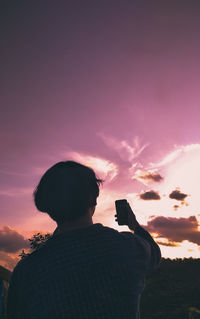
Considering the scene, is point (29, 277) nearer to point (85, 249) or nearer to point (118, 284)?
point (85, 249)

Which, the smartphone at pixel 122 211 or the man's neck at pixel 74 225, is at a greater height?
the smartphone at pixel 122 211

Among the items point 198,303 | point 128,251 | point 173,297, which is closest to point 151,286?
point 173,297

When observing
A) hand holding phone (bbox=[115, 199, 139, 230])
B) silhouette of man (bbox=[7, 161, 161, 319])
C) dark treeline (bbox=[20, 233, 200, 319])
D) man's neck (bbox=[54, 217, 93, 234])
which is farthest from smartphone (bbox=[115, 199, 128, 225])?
dark treeline (bbox=[20, 233, 200, 319])

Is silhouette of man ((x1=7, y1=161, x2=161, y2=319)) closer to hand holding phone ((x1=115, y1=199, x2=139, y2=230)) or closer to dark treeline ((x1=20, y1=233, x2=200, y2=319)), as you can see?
hand holding phone ((x1=115, y1=199, x2=139, y2=230))

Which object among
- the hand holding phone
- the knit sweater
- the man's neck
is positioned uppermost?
the hand holding phone

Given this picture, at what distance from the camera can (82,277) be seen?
1.37m

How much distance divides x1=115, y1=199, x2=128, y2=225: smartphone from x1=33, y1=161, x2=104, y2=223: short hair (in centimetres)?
37

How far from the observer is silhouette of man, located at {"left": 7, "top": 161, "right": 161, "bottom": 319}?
1.33m

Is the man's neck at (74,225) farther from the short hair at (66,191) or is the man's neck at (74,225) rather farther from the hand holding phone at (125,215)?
the hand holding phone at (125,215)

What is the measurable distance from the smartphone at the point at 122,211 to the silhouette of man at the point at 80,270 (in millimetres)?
342

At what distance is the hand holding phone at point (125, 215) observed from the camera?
1.95 metres

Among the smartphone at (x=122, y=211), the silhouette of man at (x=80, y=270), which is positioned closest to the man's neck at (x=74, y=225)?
the silhouette of man at (x=80, y=270)

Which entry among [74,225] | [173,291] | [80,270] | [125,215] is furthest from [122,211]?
[173,291]

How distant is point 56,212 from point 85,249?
12.7 inches
